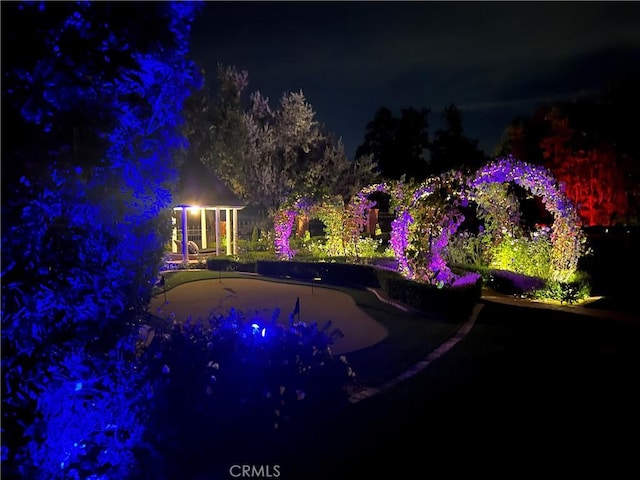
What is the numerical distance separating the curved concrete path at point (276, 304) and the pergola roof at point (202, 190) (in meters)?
6.79

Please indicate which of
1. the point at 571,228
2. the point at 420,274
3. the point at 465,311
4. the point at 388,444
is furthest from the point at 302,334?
the point at 571,228

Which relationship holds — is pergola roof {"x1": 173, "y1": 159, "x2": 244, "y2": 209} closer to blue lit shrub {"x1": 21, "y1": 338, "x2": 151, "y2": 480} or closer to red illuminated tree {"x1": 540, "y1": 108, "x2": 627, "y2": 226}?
red illuminated tree {"x1": 540, "y1": 108, "x2": 627, "y2": 226}

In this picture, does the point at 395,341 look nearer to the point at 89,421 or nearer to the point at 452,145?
the point at 89,421

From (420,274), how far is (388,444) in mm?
7942

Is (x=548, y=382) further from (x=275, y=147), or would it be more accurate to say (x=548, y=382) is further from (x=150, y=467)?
(x=275, y=147)

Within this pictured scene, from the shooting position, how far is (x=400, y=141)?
46.3 meters

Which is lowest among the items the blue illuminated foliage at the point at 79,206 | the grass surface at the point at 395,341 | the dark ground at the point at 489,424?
the dark ground at the point at 489,424

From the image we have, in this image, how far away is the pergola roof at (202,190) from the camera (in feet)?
74.3

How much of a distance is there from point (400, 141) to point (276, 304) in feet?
121

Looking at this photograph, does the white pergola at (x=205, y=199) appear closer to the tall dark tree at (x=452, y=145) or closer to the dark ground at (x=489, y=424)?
the dark ground at (x=489, y=424)

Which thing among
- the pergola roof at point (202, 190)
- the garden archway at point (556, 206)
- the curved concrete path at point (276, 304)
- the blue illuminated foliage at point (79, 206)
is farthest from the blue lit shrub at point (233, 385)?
the pergola roof at point (202, 190)

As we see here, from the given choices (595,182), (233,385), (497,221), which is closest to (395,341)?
(233,385)

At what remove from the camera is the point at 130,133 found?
3.33m

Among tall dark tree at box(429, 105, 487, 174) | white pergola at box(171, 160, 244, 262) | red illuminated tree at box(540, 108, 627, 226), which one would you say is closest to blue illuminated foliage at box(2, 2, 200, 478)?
white pergola at box(171, 160, 244, 262)
